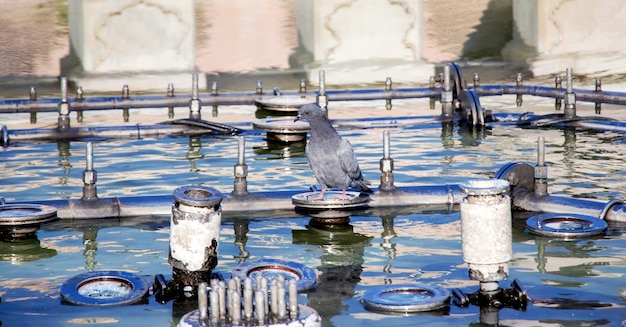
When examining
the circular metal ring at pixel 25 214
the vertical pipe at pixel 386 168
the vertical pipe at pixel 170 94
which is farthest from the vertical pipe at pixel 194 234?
the vertical pipe at pixel 170 94

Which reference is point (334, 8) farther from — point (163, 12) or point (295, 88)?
point (163, 12)

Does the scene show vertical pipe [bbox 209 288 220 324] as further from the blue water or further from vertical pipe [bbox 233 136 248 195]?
vertical pipe [bbox 233 136 248 195]

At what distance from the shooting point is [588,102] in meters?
17.9

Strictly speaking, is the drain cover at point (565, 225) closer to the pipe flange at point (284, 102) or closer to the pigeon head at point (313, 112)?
the pigeon head at point (313, 112)

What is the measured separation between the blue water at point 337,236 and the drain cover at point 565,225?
10 cm

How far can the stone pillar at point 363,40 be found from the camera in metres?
20.9

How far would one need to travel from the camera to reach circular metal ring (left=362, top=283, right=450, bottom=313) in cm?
745

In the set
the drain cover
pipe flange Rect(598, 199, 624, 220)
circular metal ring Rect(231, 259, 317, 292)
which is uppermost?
pipe flange Rect(598, 199, 624, 220)

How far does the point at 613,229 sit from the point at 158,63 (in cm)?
1238

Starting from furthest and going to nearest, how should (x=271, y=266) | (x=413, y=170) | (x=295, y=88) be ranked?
(x=295, y=88), (x=413, y=170), (x=271, y=266)

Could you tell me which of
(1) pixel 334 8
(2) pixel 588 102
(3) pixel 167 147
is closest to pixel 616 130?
(2) pixel 588 102

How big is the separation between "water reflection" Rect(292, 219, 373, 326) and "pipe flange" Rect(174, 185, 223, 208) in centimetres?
103

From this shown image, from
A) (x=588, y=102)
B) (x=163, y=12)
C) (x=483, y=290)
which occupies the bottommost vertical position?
(x=483, y=290)

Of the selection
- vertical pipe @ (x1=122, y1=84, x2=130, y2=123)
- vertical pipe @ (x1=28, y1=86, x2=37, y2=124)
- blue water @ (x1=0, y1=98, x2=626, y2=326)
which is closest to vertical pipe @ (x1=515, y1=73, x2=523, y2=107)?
blue water @ (x1=0, y1=98, x2=626, y2=326)
